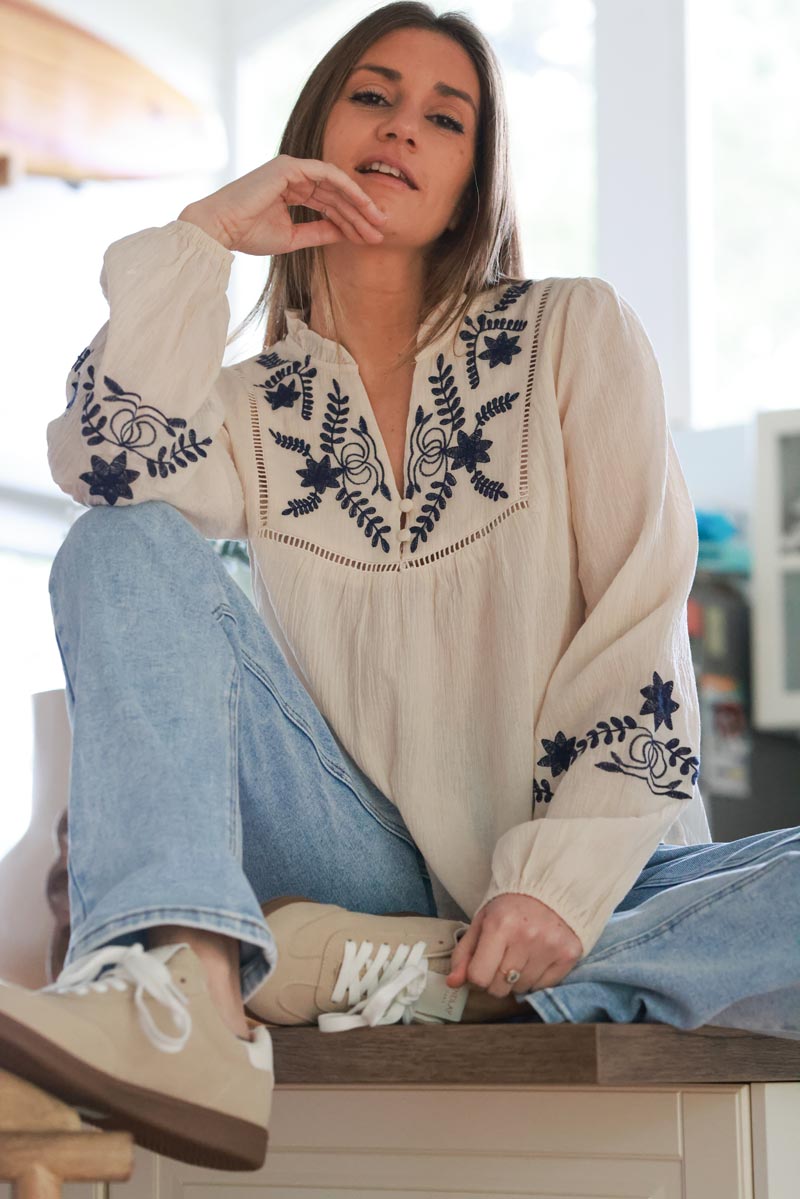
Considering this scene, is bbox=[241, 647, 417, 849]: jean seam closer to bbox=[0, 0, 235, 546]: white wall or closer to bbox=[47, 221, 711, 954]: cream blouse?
bbox=[47, 221, 711, 954]: cream blouse

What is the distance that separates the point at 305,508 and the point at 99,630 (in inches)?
15.3

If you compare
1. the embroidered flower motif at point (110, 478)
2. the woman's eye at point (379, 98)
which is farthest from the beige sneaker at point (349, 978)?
the woman's eye at point (379, 98)

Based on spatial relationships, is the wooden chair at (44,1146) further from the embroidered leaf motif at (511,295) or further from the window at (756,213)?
the window at (756,213)

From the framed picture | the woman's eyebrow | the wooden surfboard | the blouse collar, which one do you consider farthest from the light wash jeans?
the wooden surfboard

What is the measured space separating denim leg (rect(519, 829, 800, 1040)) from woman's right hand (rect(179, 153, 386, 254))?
686 millimetres

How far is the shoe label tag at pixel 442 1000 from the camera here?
1062mm

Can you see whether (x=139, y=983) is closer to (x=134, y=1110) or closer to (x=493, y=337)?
(x=134, y=1110)

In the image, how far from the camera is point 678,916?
105 cm

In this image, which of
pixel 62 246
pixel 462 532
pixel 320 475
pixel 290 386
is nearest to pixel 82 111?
pixel 62 246

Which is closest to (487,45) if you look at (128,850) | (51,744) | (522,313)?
(522,313)

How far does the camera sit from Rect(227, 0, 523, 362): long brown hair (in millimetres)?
1515

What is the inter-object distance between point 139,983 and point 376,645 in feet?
1.69

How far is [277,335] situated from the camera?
1574 millimetres

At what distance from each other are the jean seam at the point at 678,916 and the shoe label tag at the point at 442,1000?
0.09 meters
